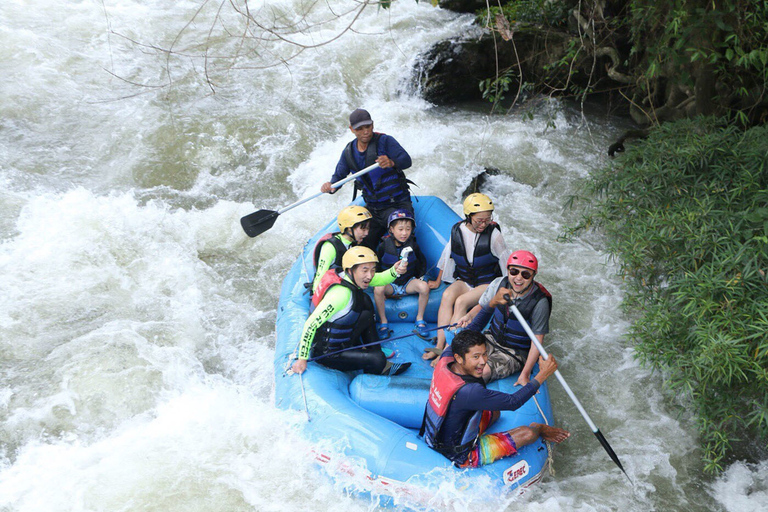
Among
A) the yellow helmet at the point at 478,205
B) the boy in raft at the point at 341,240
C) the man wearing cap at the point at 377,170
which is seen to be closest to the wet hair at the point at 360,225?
the boy in raft at the point at 341,240

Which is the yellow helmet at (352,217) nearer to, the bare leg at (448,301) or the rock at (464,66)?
the bare leg at (448,301)

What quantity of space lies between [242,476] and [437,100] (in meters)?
5.99

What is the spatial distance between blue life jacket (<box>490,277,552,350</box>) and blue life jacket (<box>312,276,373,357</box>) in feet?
2.47

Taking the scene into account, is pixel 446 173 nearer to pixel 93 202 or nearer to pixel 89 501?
pixel 93 202

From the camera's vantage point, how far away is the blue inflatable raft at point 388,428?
332 centimetres

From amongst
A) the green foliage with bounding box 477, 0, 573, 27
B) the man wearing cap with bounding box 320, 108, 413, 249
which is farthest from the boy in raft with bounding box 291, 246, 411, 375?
the green foliage with bounding box 477, 0, 573, 27

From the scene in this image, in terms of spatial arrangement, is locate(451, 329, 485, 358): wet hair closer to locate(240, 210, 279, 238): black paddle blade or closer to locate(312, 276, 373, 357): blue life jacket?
locate(312, 276, 373, 357): blue life jacket

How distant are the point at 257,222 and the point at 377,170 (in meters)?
1.10

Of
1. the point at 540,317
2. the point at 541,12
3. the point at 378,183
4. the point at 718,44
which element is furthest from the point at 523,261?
the point at 541,12

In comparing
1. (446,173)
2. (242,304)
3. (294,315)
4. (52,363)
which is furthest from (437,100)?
(52,363)

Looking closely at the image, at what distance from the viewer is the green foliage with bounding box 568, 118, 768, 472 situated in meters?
3.26

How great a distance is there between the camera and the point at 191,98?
798cm

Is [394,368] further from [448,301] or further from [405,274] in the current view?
[405,274]

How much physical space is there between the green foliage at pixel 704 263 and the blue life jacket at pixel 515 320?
588mm
